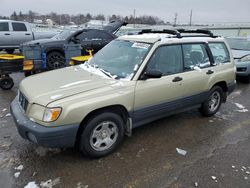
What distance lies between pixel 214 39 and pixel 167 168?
124 inches

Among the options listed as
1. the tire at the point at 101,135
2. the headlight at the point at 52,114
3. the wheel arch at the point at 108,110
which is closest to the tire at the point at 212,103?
the wheel arch at the point at 108,110

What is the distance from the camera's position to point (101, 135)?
3.36m

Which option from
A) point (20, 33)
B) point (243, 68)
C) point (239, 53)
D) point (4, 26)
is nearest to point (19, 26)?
point (20, 33)

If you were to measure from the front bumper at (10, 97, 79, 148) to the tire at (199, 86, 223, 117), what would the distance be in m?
3.09

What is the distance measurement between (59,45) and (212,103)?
5.96m

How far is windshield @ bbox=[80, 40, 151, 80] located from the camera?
364 cm

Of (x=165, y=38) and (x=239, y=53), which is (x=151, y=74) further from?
(x=239, y=53)

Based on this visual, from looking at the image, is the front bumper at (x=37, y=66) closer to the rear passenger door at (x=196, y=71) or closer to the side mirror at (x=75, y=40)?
the side mirror at (x=75, y=40)

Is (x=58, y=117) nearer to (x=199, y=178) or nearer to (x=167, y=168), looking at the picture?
(x=167, y=168)

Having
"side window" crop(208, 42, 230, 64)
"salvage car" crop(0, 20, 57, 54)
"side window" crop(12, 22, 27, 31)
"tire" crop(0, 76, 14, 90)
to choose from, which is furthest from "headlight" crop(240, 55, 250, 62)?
"side window" crop(12, 22, 27, 31)

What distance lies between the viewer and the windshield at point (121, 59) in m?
3.64

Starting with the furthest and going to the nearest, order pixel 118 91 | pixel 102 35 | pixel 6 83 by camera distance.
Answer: pixel 102 35, pixel 6 83, pixel 118 91

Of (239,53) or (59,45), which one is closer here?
(59,45)

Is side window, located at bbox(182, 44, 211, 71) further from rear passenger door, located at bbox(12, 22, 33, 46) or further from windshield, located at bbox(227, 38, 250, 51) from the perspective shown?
rear passenger door, located at bbox(12, 22, 33, 46)
